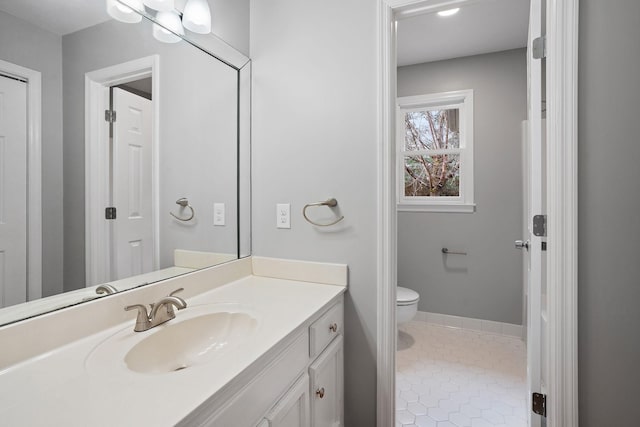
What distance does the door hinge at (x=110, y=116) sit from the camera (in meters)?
1.02

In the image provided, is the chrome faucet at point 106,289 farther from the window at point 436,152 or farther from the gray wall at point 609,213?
the window at point 436,152

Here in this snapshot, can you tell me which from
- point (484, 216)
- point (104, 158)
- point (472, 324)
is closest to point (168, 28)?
point (104, 158)

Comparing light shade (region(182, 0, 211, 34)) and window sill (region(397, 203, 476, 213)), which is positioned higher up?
light shade (region(182, 0, 211, 34))

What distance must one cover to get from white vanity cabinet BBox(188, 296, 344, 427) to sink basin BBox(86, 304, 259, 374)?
0.13m

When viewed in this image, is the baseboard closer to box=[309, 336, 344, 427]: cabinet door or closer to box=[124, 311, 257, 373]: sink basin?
box=[309, 336, 344, 427]: cabinet door

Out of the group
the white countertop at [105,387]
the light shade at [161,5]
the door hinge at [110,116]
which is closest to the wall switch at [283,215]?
the white countertop at [105,387]

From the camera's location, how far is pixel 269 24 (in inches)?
64.3

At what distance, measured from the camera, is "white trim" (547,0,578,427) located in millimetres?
1129

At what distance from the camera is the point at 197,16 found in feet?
4.39

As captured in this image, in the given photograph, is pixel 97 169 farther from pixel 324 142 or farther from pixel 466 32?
pixel 466 32

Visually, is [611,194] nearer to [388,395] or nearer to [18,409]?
[388,395]

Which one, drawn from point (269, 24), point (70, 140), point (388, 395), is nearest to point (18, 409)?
point (70, 140)

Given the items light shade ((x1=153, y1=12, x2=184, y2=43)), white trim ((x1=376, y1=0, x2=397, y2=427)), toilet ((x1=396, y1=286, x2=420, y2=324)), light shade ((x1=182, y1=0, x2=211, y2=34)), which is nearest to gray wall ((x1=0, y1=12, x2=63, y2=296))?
light shade ((x1=153, y1=12, x2=184, y2=43))

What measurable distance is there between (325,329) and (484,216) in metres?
2.16
